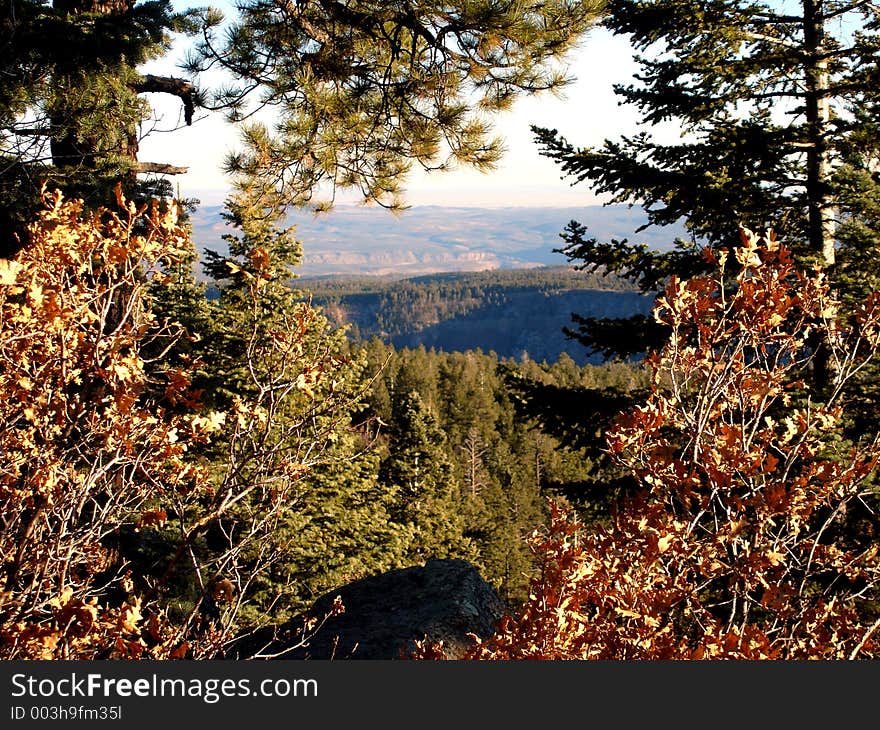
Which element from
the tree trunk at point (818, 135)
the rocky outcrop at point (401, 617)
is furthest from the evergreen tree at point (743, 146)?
the rocky outcrop at point (401, 617)

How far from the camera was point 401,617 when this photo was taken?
5.68m

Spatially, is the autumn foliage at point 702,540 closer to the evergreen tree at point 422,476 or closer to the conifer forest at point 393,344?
the conifer forest at point 393,344

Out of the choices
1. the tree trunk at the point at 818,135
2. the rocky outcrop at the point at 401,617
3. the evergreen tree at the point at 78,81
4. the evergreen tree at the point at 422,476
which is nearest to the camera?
the rocky outcrop at the point at 401,617

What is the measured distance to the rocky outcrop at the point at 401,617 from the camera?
5188mm

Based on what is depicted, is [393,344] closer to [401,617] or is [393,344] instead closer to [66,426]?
[401,617]

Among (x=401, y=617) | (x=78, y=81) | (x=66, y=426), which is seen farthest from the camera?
(x=78, y=81)

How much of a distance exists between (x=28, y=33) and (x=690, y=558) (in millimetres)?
7252

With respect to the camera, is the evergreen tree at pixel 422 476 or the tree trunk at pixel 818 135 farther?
the evergreen tree at pixel 422 476

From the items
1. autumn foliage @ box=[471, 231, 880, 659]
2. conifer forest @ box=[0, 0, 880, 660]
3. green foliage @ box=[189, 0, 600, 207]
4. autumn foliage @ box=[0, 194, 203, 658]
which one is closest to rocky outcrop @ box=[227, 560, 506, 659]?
conifer forest @ box=[0, 0, 880, 660]

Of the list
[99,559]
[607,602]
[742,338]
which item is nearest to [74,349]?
[99,559]

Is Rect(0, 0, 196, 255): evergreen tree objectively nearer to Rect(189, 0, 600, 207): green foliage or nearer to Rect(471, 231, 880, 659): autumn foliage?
Rect(189, 0, 600, 207): green foliage

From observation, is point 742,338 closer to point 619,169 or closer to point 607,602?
point 607,602

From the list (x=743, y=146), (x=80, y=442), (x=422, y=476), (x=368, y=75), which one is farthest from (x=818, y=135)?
(x=422, y=476)

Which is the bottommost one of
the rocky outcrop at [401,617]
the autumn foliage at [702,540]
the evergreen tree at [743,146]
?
the rocky outcrop at [401,617]
